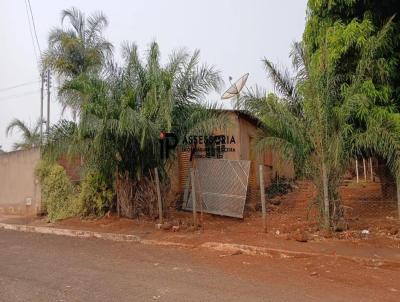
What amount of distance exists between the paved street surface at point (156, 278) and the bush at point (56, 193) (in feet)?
14.5

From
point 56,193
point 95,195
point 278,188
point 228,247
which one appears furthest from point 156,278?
point 278,188

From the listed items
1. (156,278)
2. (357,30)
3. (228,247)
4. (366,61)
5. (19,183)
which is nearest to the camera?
(156,278)

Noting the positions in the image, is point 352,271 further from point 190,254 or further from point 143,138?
point 143,138

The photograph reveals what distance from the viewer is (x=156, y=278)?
22.9 ft

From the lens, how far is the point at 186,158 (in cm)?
1578

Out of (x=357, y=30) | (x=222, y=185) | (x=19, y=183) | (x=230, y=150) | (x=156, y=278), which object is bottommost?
(x=156, y=278)

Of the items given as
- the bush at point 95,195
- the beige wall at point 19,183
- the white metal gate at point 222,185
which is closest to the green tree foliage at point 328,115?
the white metal gate at point 222,185

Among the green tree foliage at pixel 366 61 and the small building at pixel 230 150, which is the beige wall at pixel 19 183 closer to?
the small building at pixel 230 150

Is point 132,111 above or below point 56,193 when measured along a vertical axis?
above

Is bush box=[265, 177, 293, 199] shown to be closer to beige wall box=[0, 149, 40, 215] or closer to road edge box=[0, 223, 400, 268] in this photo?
road edge box=[0, 223, 400, 268]

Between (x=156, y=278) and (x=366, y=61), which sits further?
(x=366, y=61)

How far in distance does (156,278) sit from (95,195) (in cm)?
710

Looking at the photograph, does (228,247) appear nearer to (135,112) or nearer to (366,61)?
(135,112)

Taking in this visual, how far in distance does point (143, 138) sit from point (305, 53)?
13.3ft
